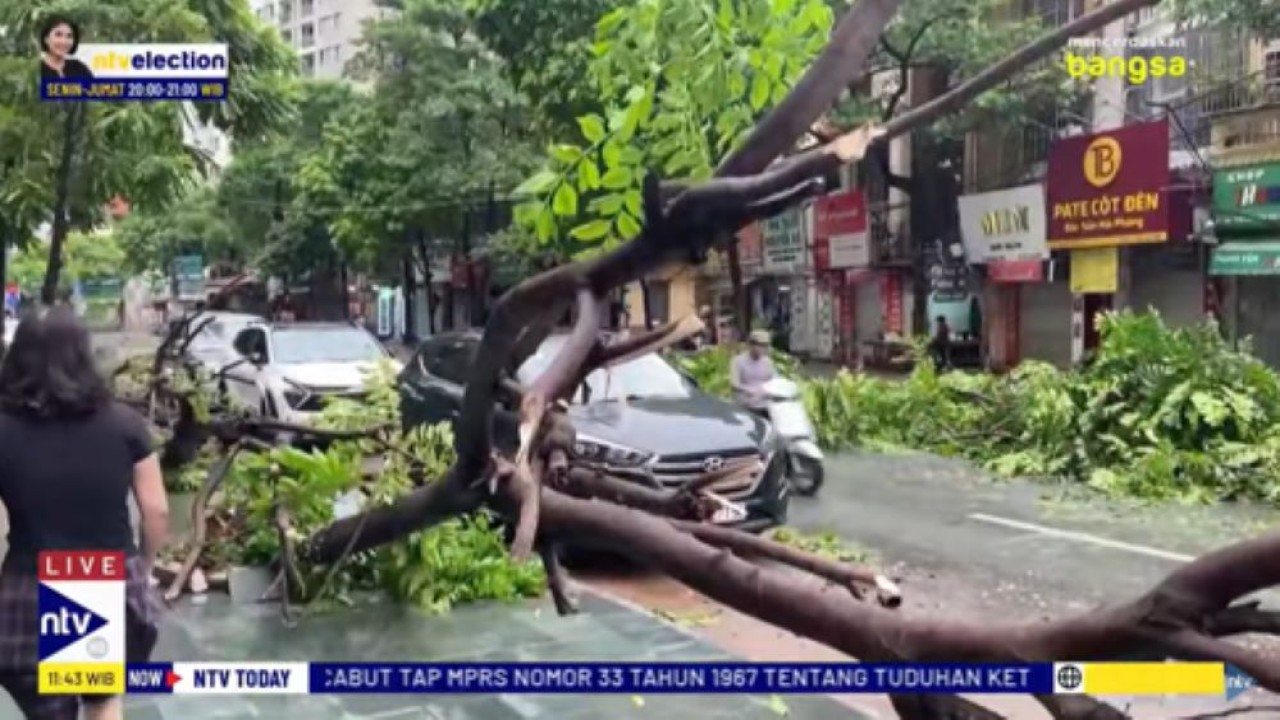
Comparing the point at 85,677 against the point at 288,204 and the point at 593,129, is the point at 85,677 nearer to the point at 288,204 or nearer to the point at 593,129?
the point at 593,129

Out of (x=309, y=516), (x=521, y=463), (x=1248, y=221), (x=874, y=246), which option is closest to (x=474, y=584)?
(x=309, y=516)

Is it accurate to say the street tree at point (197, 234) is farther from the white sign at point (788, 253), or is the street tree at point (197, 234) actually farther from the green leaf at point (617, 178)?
the green leaf at point (617, 178)

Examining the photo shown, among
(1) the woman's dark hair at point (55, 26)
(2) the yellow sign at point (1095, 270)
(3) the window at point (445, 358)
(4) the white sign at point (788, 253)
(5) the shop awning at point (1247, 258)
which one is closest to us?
(1) the woman's dark hair at point (55, 26)

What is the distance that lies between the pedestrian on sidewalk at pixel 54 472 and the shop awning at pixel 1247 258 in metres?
15.9

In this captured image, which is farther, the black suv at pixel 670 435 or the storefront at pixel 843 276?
the storefront at pixel 843 276

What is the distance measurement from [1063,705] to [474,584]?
4897mm

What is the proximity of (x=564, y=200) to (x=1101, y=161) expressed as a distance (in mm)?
17734

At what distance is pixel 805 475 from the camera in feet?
37.2

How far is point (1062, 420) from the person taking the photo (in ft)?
41.7

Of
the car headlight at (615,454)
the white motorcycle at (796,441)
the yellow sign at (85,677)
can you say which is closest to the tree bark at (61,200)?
the car headlight at (615,454)

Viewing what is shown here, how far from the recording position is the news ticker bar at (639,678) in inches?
85.0

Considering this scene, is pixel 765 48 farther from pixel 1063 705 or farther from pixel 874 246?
pixel 874 246

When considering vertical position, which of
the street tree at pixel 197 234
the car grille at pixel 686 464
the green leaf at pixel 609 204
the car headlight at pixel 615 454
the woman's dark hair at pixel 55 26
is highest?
the street tree at pixel 197 234

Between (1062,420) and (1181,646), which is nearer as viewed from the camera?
(1181,646)
